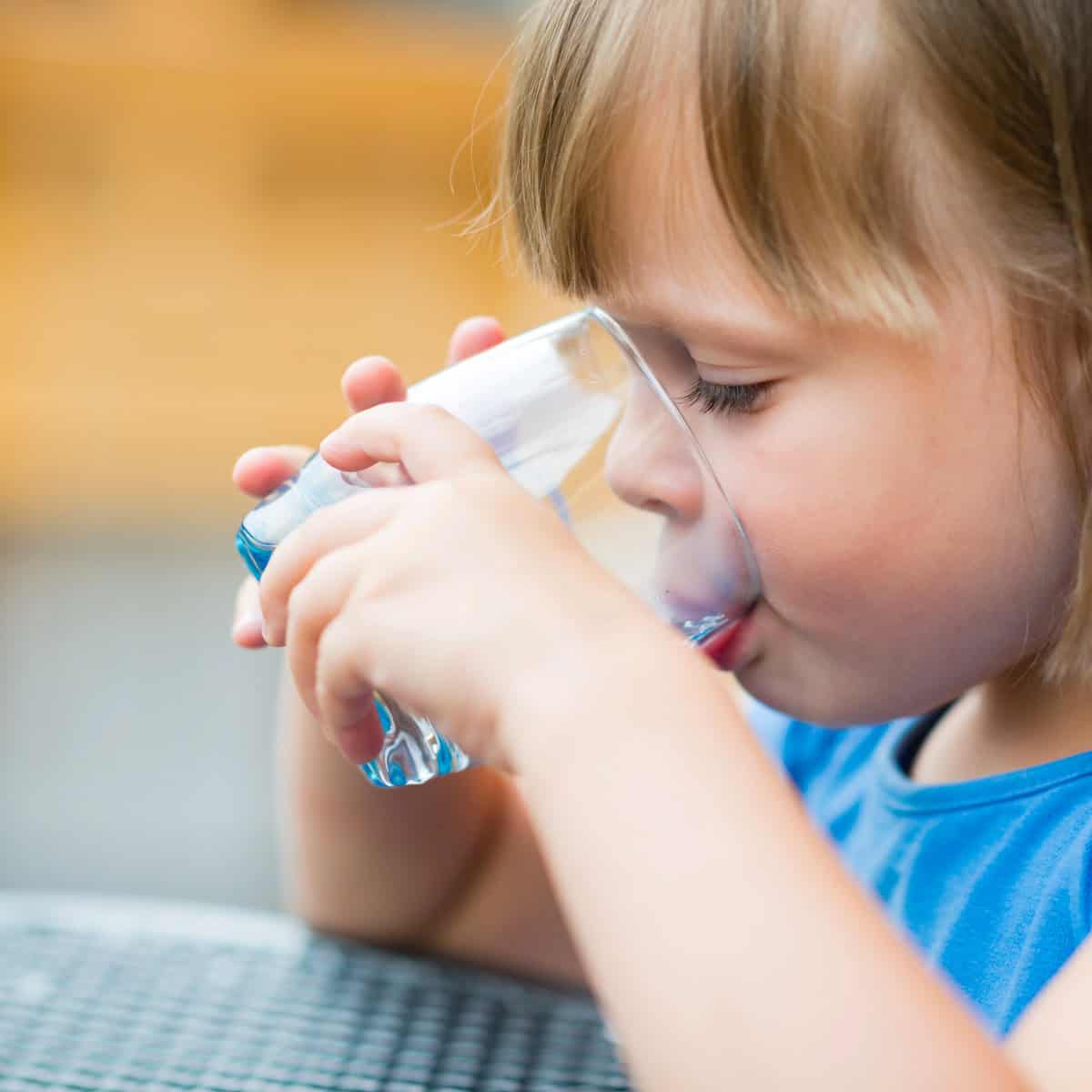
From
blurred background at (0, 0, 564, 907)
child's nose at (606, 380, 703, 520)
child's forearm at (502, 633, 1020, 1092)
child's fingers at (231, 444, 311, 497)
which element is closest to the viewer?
child's forearm at (502, 633, 1020, 1092)

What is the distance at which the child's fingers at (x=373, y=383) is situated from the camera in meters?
0.93

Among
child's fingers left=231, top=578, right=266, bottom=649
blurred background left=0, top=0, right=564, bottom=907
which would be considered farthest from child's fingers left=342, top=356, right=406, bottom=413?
blurred background left=0, top=0, right=564, bottom=907

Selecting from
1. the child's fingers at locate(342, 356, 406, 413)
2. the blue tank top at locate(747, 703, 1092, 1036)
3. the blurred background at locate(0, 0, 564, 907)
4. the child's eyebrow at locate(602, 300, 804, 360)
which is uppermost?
the child's eyebrow at locate(602, 300, 804, 360)

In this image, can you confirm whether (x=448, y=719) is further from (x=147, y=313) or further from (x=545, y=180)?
(x=147, y=313)

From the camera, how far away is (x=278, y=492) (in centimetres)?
83

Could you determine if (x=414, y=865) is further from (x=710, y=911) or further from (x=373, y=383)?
(x=710, y=911)

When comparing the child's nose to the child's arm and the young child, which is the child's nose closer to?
the young child

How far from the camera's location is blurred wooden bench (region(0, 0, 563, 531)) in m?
3.94

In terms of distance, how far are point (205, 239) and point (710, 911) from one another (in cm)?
382

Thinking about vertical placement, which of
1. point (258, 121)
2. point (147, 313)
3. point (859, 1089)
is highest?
point (859, 1089)

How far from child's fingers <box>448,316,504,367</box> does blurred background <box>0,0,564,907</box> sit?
8.71 feet

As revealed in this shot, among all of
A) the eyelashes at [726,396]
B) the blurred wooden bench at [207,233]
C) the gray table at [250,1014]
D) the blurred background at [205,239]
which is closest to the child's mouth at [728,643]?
the eyelashes at [726,396]

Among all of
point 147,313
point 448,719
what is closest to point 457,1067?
point 448,719

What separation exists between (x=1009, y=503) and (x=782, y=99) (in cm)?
23
